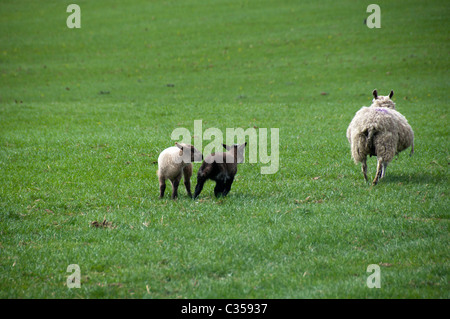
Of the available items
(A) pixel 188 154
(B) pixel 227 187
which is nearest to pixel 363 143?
(B) pixel 227 187

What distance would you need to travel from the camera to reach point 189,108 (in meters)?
22.8

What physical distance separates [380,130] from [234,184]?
3487 millimetres

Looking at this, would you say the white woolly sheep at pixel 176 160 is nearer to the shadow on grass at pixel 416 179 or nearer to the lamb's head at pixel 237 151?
the lamb's head at pixel 237 151

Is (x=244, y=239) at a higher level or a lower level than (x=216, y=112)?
lower

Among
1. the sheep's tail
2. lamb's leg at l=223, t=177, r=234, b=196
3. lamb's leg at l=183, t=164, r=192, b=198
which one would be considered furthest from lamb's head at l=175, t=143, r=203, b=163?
the sheep's tail

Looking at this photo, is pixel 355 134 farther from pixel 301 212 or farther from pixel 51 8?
pixel 51 8

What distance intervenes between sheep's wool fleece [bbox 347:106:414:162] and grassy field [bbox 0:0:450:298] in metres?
0.76

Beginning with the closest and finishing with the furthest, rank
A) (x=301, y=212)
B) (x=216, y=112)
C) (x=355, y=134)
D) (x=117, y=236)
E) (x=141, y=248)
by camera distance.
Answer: (x=141, y=248) < (x=117, y=236) < (x=301, y=212) < (x=355, y=134) < (x=216, y=112)

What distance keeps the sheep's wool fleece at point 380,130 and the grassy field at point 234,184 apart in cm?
76

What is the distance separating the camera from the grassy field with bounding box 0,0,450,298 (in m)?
6.44

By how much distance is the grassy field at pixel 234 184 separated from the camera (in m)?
6.44

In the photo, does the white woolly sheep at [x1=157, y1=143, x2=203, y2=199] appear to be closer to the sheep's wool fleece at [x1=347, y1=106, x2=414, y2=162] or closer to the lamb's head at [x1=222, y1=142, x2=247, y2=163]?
the lamb's head at [x1=222, y1=142, x2=247, y2=163]
